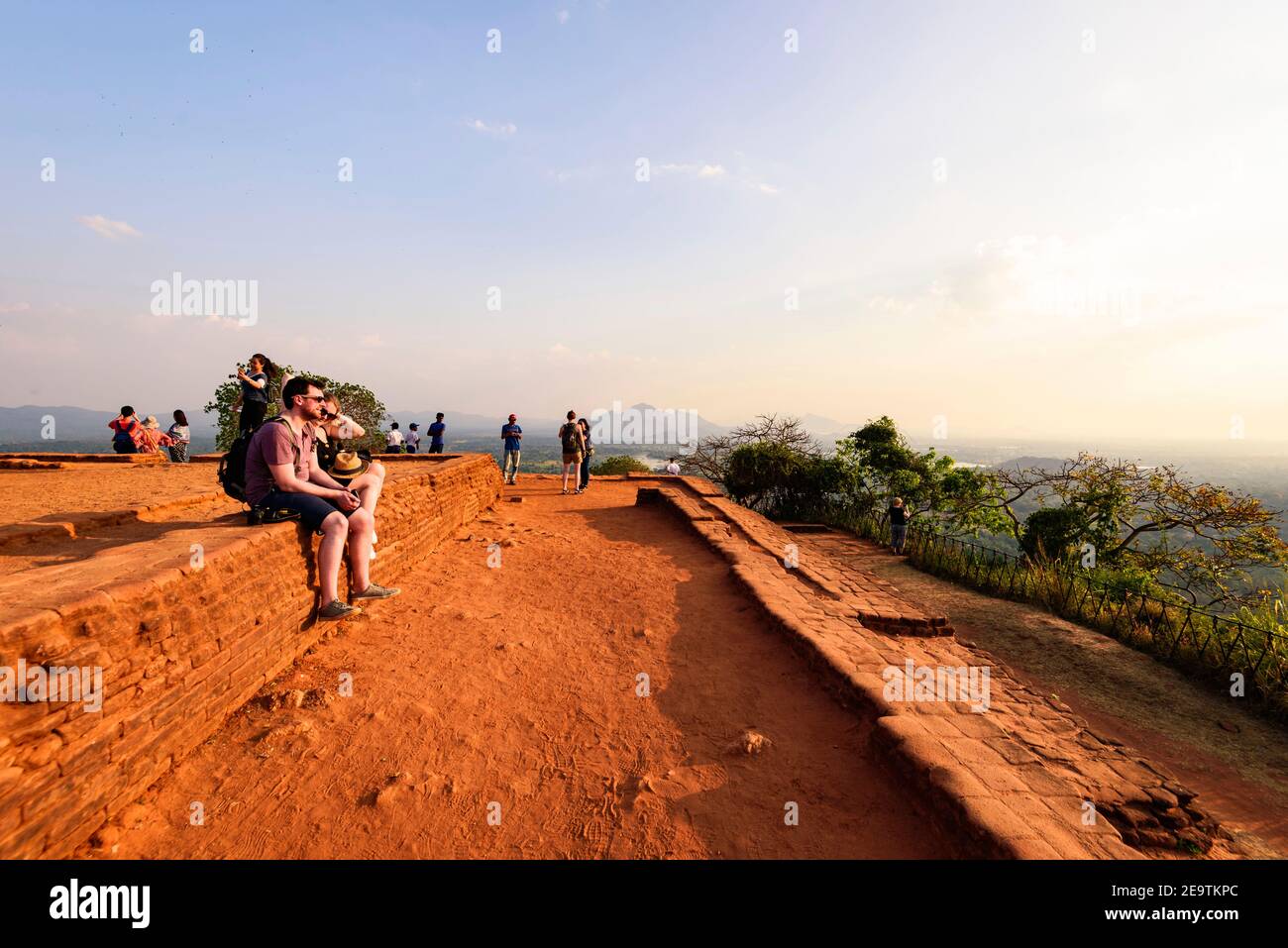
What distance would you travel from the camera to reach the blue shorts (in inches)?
161

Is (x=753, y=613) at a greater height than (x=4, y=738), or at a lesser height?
lesser

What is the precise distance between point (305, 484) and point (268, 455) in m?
0.34

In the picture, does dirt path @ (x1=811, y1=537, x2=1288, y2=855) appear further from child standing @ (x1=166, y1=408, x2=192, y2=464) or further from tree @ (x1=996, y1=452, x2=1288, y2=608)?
child standing @ (x1=166, y1=408, x2=192, y2=464)

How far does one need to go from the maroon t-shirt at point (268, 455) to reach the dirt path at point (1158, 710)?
23.0ft

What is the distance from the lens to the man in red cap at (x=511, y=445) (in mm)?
12680

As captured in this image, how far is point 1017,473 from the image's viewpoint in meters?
16.7

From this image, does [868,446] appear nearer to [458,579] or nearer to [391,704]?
[458,579]

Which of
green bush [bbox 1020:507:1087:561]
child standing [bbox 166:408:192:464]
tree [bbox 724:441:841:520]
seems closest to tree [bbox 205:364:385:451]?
child standing [bbox 166:408:192:464]

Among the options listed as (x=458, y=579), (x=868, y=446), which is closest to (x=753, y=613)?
(x=458, y=579)

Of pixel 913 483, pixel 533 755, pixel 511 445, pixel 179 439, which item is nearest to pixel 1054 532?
pixel 913 483

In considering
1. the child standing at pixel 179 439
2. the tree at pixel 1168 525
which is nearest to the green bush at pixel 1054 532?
the tree at pixel 1168 525

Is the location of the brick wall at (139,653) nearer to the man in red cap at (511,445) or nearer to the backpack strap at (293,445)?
the backpack strap at (293,445)

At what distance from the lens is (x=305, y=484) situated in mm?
4109
